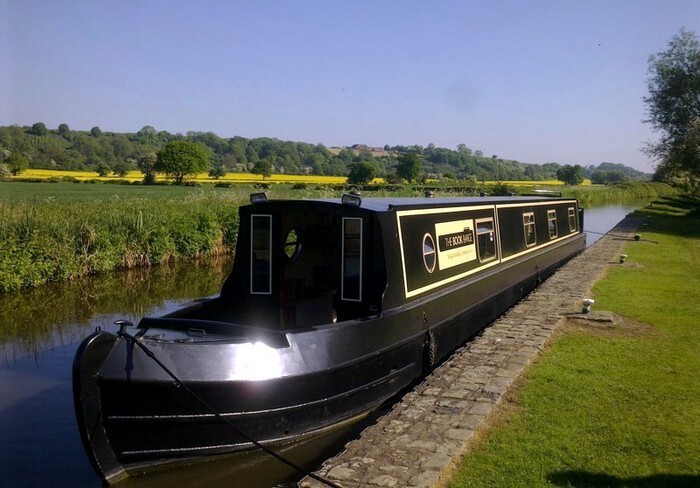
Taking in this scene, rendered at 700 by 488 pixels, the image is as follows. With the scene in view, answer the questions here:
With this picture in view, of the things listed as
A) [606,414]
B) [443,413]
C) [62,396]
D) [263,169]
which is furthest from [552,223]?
[263,169]

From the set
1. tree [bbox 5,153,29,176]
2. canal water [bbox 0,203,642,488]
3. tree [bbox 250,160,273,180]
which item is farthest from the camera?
tree [bbox 250,160,273,180]

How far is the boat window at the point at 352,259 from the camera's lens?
20.1ft

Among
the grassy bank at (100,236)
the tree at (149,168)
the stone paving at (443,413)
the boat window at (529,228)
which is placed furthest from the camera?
the tree at (149,168)

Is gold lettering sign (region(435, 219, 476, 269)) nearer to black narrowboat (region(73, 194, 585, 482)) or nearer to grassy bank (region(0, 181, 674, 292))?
black narrowboat (region(73, 194, 585, 482))

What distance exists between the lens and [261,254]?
665 cm

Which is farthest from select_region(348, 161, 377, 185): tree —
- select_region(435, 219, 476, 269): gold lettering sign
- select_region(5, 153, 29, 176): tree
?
select_region(435, 219, 476, 269): gold lettering sign

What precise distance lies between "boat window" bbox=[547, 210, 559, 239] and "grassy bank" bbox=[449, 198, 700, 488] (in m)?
5.44

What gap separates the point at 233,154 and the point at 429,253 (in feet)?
273

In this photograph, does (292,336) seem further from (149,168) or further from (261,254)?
(149,168)

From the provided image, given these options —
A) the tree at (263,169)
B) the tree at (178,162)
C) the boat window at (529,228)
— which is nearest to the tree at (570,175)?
the tree at (263,169)

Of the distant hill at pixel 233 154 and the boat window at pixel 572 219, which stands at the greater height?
the distant hill at pixel 233 154

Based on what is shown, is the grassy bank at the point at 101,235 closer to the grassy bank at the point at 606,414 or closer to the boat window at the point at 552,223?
the boat window at the point at 552,223

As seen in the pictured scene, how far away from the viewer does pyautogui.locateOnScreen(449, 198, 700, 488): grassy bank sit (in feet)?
13.1

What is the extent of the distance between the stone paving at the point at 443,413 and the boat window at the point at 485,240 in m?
0.97
